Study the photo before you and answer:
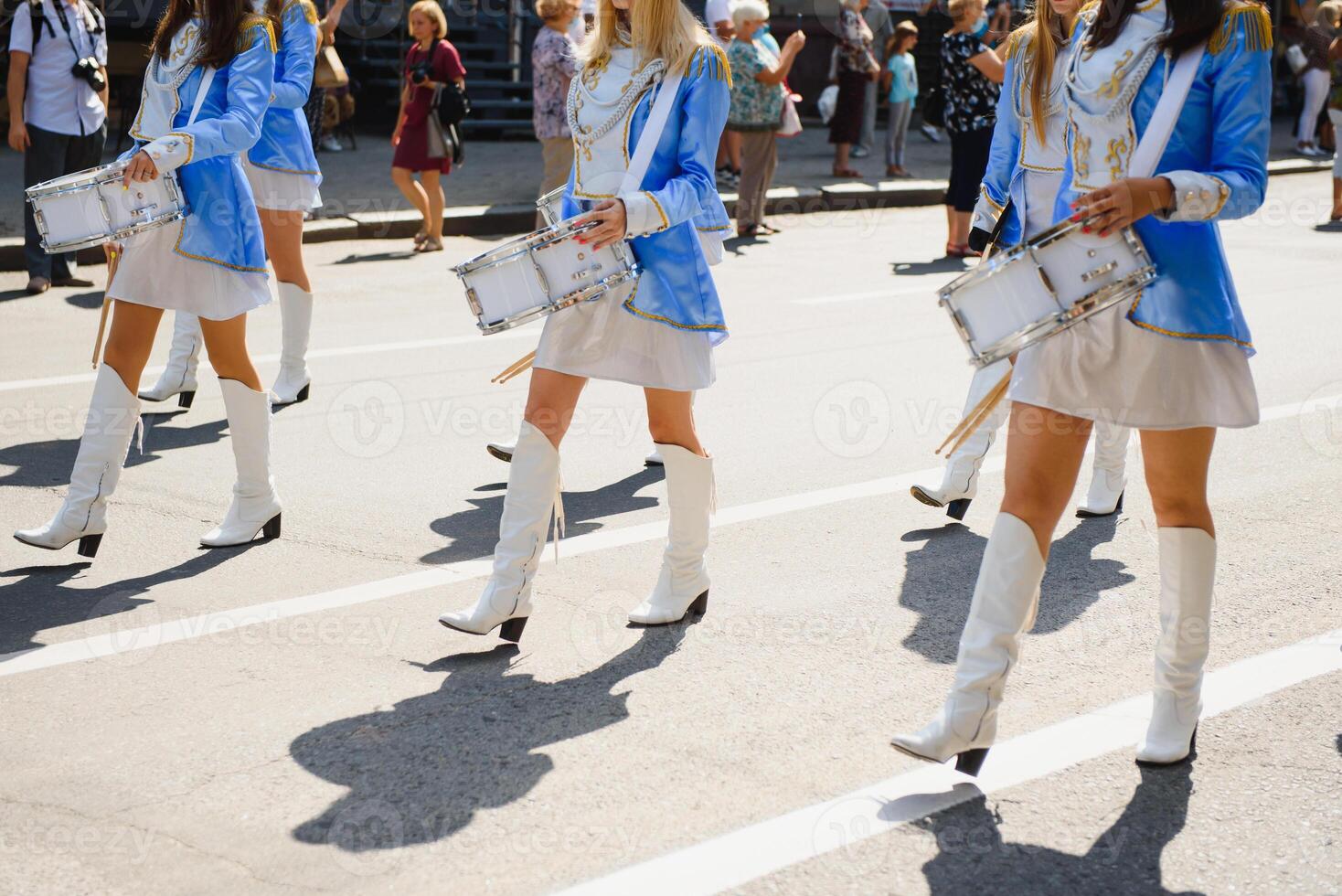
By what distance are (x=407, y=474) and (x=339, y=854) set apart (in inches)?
132

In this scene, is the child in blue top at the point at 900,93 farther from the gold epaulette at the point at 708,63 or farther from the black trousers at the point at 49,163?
the gold epaulette at the point at 708,63

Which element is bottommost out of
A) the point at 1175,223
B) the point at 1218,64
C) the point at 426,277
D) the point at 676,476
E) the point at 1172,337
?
the point at 426,277

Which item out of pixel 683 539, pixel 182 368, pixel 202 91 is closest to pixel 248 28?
pixel 202 91

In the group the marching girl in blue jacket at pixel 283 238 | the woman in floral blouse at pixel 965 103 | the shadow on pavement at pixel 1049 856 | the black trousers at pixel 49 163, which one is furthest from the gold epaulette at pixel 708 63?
the woman in floral blouse at pixel 965 103

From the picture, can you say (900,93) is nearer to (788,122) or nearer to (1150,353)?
(788,122)

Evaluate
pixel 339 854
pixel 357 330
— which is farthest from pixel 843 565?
pixel 357 330

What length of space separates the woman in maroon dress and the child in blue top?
6921 millimetres

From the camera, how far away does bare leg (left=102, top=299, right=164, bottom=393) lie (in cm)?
549

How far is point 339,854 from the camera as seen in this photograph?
3.50 meters

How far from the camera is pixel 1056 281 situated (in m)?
Result: 3.65

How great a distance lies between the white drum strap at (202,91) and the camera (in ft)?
17.7

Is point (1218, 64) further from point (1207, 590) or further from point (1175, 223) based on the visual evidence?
point (1207, 590)

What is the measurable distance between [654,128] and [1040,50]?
106 centimetres

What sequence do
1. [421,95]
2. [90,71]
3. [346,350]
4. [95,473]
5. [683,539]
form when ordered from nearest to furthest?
1. [683,539]
2. [95,473]
3. [346,350]
4. [90,71]
5. [421,95]
